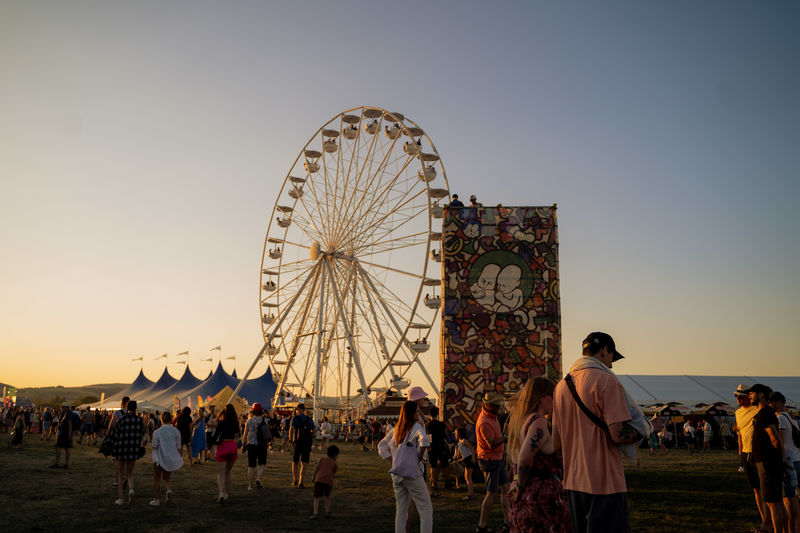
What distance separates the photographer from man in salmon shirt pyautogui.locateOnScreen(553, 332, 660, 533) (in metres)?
3.90

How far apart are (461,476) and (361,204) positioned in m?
17.0

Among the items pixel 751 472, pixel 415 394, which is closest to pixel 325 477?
pixel 415 394

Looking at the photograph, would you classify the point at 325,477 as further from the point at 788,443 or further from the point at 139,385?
the point at 139,385

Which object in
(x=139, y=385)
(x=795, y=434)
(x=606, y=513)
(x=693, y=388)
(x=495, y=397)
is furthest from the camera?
(x=139, y=385)

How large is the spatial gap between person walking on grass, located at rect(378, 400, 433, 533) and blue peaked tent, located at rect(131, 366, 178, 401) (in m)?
46.8

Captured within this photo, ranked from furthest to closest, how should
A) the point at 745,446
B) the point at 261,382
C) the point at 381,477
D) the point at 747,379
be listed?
the point at 261,382 < the point at 747,379 < the point at 381,477 < the point at 745,446

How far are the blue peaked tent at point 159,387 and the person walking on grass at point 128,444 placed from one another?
41.4m

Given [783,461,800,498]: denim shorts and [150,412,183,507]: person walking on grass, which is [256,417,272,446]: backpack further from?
[783,461,800,498]: denim shorts

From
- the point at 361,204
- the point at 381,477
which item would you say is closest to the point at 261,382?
the point at 361,204

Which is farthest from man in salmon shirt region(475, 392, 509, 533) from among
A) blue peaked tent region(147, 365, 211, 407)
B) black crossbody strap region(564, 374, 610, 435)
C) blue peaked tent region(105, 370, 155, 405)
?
blue peaked tent region(105, 370, 155, 405)

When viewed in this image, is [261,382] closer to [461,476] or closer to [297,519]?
[461,476]

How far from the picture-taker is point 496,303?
15266 millimetres

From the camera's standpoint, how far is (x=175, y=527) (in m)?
8.83

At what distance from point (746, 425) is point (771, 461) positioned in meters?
0.76
